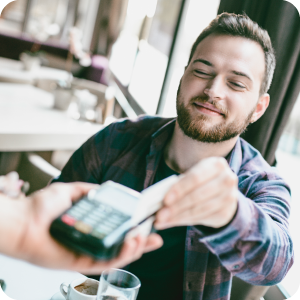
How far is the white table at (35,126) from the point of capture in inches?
71.6

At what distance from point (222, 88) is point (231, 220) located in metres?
0.64

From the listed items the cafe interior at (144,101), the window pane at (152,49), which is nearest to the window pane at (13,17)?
the cafe interior at (144,101)

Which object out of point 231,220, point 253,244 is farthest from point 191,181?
point 253,244

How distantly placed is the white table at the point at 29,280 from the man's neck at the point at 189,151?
1.88 feet

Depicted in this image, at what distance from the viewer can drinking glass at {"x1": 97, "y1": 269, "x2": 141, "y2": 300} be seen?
2.25ft

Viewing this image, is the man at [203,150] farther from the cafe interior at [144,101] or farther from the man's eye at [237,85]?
the cafe interior at [144,101]

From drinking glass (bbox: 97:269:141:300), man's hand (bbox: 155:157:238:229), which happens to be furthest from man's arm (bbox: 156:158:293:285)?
drinking glass (bbox: 97:269:141:300)

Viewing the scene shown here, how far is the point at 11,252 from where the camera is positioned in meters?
0.49

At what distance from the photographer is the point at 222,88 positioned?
1.14m

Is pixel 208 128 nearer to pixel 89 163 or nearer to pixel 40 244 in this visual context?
pixel 89 163

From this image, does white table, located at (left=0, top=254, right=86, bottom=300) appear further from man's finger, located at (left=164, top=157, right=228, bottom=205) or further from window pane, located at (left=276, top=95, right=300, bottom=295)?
window pane, located at (left=276, top=95, right=300, bottom=295)

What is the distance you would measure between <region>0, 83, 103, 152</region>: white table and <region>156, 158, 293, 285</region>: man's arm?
1382 mm

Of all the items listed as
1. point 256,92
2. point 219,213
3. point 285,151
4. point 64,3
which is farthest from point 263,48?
point 64,3

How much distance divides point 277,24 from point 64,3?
8.88m
